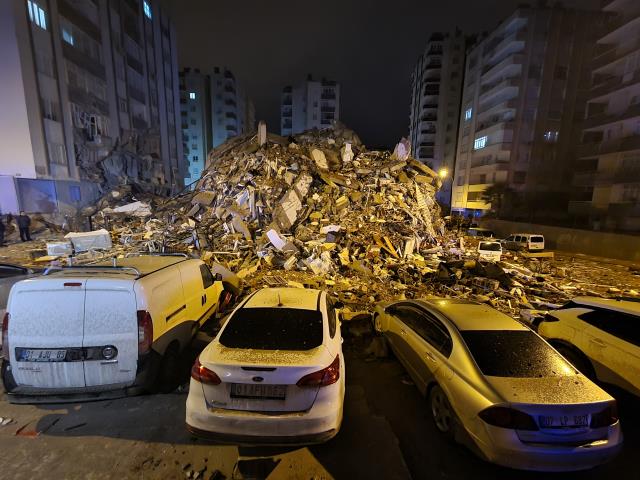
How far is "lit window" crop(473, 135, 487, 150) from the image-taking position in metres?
42.2

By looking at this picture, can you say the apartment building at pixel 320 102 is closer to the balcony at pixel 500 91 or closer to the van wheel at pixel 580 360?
the balcony at pixel 500 91

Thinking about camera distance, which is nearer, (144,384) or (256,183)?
(144,384)

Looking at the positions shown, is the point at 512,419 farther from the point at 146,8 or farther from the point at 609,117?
the point at 146,8

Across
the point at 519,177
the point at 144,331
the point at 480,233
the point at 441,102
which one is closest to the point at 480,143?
the point at 519,177

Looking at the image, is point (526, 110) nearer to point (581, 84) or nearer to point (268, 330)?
point (581, 84)

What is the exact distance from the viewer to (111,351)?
346cm

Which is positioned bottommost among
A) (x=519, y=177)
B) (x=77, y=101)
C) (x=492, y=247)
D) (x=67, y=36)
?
(x=492, y=247)

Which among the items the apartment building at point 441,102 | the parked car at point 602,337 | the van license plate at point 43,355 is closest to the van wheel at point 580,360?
the parked car at point 602,337

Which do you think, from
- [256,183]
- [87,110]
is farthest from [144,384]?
[87,110]

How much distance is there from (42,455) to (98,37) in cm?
3998

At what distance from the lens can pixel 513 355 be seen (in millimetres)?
3381

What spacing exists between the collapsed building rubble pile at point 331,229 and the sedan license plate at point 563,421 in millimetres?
5184

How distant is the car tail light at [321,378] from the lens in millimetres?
2824

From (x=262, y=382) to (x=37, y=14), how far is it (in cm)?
3481
